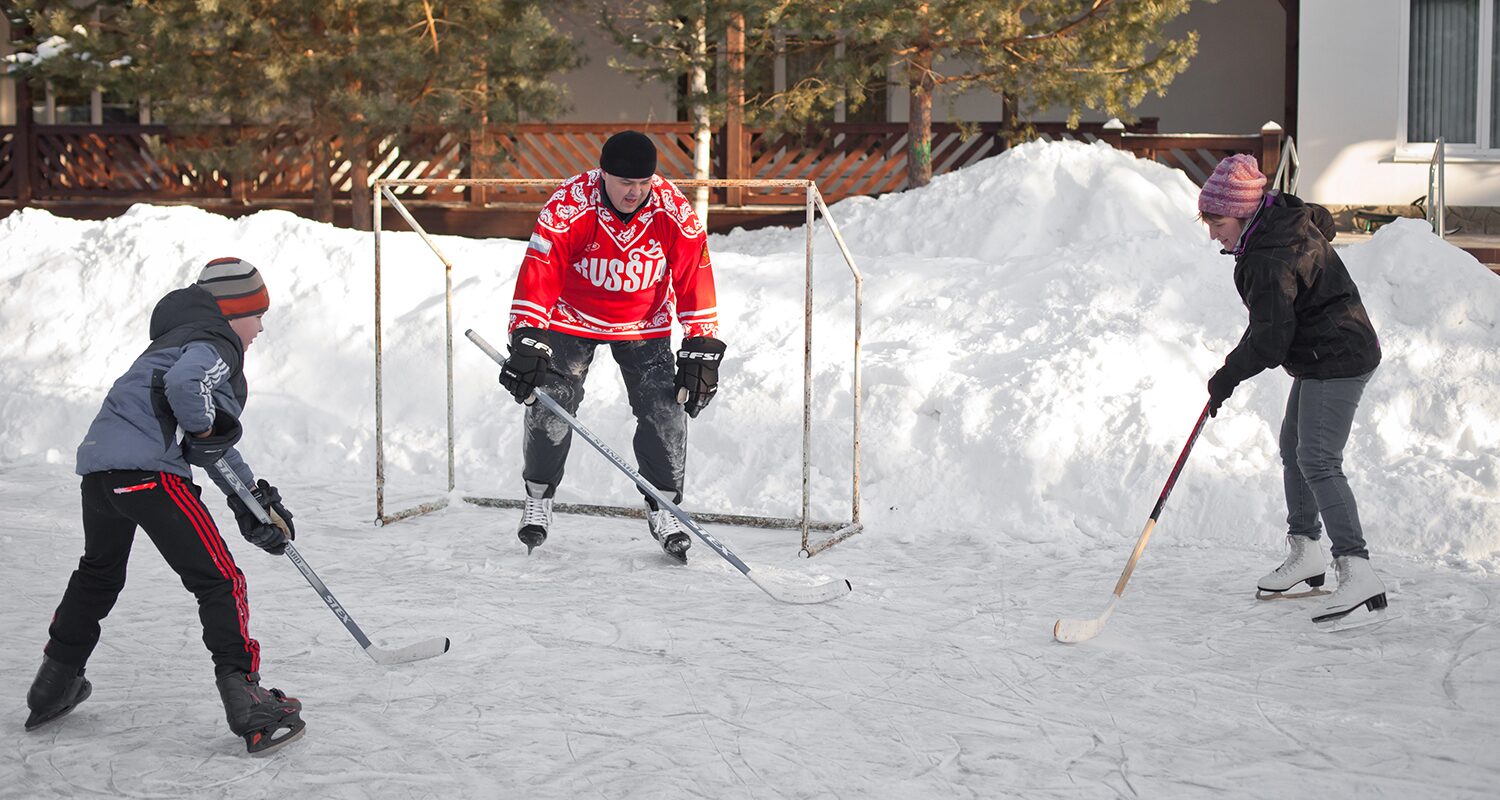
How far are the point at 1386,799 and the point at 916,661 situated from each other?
1361 mm

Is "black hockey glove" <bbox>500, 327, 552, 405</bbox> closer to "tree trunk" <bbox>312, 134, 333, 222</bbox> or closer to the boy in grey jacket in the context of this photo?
the boy in grey jacket

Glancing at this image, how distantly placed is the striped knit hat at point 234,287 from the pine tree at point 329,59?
27.3 feet

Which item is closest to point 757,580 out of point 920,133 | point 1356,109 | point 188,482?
point 188,482

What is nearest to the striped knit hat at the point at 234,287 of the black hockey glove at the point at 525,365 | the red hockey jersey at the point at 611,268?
the black hockey glove at the point at 525,365

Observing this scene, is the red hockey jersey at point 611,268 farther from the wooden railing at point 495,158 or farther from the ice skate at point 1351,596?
the wooden railing at point 495,158

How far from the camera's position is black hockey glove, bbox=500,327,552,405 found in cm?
499

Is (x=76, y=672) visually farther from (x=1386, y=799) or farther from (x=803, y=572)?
(x=1386, y=799)

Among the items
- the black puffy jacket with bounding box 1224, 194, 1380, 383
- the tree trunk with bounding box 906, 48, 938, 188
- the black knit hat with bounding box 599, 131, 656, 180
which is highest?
the tree trunk with bounding box 906, 48, 938, 188

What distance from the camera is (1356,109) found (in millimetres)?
13125

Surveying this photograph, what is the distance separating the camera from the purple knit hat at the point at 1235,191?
438cm

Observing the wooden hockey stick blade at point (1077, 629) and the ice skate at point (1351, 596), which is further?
the ice skate at point (1351, 596)

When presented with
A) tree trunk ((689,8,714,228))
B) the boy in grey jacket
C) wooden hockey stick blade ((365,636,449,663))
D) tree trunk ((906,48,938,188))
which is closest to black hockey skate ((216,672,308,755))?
the boy in grey jacket

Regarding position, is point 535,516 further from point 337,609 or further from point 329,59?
point 329,59

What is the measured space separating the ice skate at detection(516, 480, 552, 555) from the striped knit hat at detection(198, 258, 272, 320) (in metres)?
1.99
